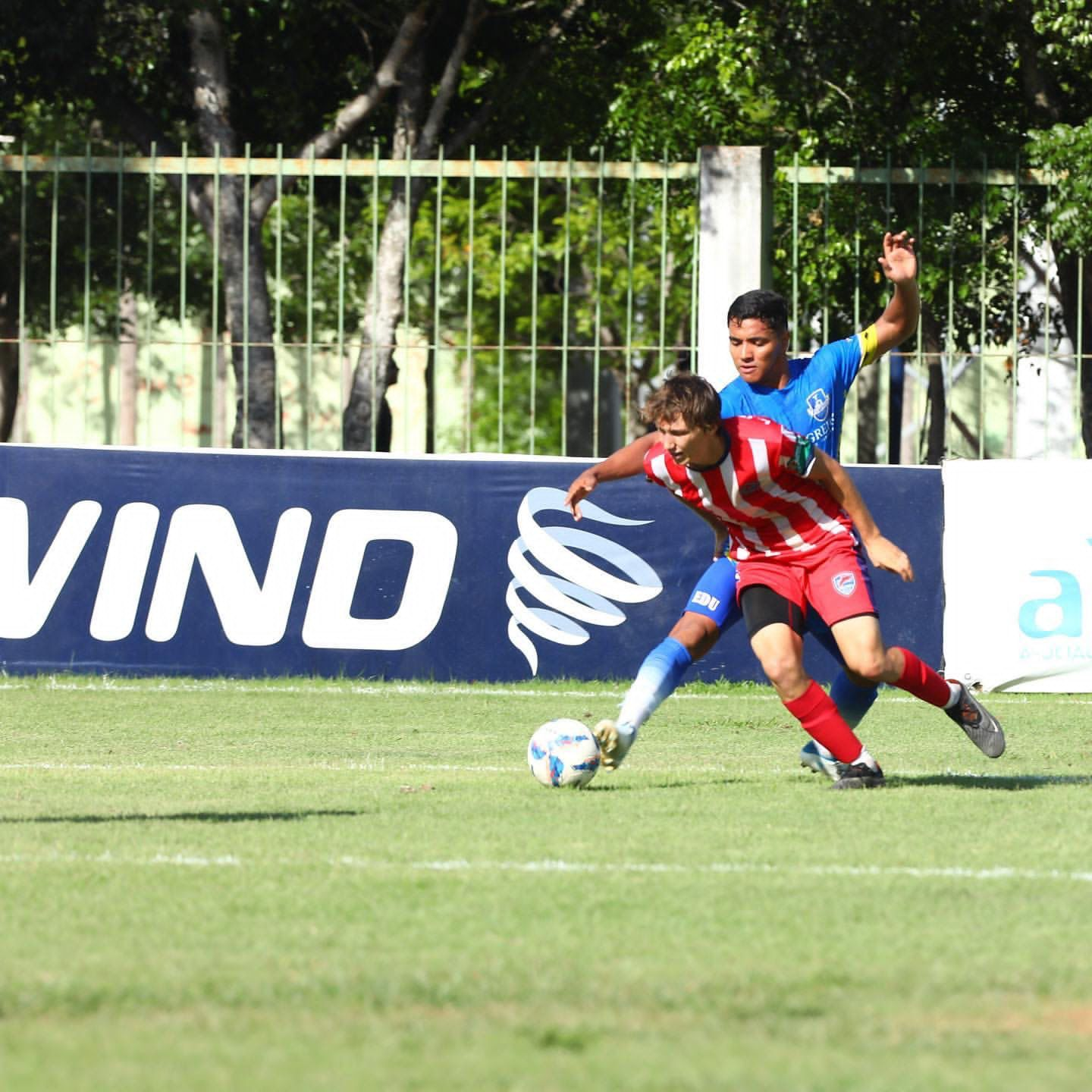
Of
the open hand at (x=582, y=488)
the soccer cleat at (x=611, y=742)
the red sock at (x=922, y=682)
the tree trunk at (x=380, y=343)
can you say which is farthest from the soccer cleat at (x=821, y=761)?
the tree trunk at (x=380, y=343)

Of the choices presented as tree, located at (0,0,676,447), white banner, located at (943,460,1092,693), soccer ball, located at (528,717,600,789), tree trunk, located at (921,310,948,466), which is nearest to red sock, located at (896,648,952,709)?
soccer ball, located at (528,717,600,789)

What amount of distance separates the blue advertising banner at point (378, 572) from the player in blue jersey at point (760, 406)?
4.68 metres

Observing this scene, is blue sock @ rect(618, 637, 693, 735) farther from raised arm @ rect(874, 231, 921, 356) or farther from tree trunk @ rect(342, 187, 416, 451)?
tree trunk @ rect(342, 187, 416, 451)

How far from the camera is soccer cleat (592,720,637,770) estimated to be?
7.23m

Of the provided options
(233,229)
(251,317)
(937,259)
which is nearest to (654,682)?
(937,259)

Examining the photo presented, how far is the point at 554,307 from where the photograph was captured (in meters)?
30.8

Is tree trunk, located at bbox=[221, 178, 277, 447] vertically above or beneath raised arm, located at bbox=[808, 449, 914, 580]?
above

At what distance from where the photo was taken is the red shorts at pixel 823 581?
722cm

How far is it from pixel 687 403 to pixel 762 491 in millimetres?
486

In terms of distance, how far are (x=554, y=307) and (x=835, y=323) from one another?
14344 mm

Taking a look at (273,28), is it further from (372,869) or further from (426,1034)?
(426,1034)

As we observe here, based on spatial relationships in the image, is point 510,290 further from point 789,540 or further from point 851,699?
point 789,540

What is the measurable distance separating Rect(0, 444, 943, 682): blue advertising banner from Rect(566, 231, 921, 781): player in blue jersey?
15.4ft

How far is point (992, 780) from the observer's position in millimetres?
7699
